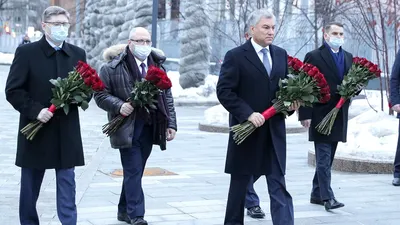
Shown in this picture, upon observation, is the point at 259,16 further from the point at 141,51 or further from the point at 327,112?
the point at 327,112

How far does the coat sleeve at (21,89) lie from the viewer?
6711mm

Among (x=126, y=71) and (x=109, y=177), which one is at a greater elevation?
(x=126, y=71)

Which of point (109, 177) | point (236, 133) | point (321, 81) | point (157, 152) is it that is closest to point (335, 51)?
point (321, 81)

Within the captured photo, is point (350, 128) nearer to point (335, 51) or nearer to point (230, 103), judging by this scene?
point (335, 51)

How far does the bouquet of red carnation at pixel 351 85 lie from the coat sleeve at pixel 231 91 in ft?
6.18

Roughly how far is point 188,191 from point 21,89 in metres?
3.46

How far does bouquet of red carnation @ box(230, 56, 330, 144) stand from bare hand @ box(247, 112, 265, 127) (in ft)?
0.18

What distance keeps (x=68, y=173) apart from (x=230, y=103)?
136 cm

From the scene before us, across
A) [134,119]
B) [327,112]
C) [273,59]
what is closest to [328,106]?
[327,112]

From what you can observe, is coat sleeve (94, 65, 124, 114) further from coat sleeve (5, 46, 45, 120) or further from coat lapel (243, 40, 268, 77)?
coat lapel (243, 40, 268, 77)

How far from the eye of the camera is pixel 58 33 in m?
6.86

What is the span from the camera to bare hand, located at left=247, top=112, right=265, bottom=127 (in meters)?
6.80

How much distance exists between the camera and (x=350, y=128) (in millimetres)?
12539

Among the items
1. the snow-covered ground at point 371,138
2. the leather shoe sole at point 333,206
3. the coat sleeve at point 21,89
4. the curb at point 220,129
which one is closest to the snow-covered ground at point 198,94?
the curb at point 220,129
